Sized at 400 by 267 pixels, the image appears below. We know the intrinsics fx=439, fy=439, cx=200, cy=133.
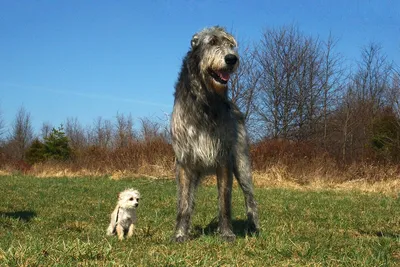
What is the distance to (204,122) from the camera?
16.2 feet

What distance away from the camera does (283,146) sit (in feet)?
66.7

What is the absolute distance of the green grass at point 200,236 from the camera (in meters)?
3.41

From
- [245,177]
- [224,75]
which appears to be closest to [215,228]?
[245,177]

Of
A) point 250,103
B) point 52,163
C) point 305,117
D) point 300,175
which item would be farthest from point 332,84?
point 52,163

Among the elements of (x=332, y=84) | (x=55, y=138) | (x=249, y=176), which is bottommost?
(x=249, y=176)

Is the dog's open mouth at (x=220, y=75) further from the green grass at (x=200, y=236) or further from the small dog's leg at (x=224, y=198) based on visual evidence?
the green grass at (x=200, y=236)

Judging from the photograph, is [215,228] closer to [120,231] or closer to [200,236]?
[200,236]

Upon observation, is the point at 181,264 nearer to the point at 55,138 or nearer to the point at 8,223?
the point at 8,223

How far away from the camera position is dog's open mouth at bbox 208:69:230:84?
4.68m

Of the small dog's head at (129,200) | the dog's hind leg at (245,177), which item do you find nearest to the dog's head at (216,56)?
the dog's hind leg at (245,177)

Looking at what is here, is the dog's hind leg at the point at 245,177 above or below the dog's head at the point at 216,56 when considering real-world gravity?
below

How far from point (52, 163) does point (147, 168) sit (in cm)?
958

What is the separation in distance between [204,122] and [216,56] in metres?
0.76

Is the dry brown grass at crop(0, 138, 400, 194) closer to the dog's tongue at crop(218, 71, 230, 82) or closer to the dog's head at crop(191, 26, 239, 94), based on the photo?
the dog's head at crop(191, 26, 239, 94)
